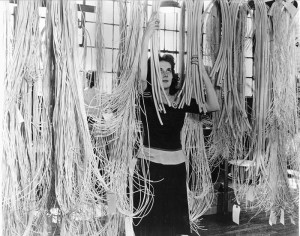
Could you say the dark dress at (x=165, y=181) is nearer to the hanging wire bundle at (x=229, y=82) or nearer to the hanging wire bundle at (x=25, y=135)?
the hanging wire bundle at (x=229, y=82)

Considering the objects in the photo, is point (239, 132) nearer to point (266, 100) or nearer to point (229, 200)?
point (266, 100)

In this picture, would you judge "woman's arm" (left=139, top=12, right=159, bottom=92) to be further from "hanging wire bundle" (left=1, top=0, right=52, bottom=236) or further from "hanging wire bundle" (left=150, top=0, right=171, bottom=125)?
"hanging wire bundle" (left=1, top=0, right=52, bottom=236)

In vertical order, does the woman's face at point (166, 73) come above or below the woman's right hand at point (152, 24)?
below

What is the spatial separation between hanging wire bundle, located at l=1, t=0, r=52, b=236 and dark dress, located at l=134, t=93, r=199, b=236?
596mm

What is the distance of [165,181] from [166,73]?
2.27 ft

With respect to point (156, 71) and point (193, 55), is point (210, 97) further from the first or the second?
point (156, 71)

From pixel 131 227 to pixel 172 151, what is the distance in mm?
541

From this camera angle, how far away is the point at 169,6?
2623 millimetres

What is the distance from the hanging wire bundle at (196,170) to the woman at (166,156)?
0.19 ft

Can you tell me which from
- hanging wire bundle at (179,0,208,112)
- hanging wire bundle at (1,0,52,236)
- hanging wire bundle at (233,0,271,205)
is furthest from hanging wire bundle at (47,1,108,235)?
hanging wire bundle at (233,0,271,205)

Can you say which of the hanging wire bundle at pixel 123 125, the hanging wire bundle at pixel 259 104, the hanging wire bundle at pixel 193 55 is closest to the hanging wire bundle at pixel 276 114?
the hanging wire bundle at pixel 259 104

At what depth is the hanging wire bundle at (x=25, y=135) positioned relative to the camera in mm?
2273

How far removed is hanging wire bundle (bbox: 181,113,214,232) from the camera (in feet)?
9.07

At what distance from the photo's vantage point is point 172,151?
8.75 feet
